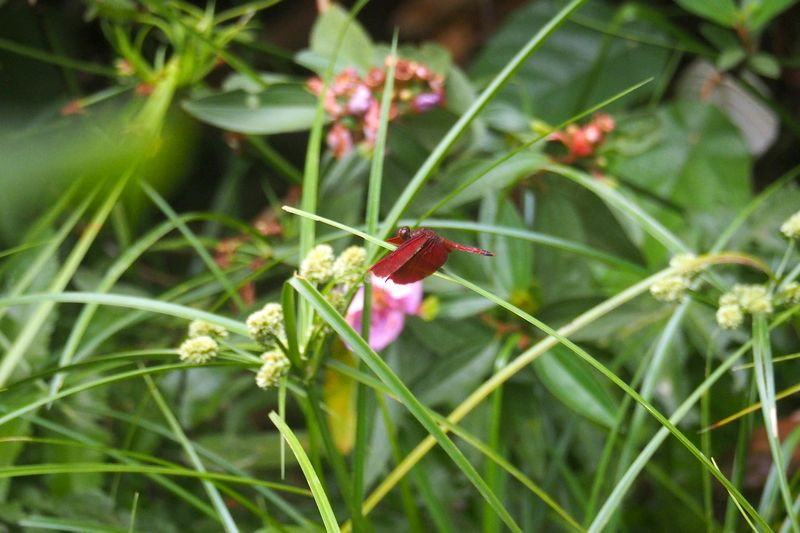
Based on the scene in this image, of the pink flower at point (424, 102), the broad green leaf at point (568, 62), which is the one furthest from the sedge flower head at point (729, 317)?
the broad green leaf at point (568, 62)

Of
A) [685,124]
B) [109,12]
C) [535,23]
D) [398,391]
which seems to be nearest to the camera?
[398,391]

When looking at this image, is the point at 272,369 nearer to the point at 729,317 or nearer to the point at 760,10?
the point at 729,317

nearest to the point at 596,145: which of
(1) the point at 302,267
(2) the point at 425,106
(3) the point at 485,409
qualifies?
(2) the point at 425,106

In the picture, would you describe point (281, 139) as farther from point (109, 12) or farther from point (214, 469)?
point (214, 469)

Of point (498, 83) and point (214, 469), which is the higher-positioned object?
point (498, 83)

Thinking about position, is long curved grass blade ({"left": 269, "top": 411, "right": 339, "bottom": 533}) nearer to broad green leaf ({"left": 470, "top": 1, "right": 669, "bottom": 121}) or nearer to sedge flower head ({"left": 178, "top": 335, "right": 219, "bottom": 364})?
sedge flower head ({"left": 178, "top": 335, "right": 219, "bottom": 364})

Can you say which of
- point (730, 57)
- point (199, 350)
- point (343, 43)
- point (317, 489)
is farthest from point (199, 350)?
point (730, 57)
